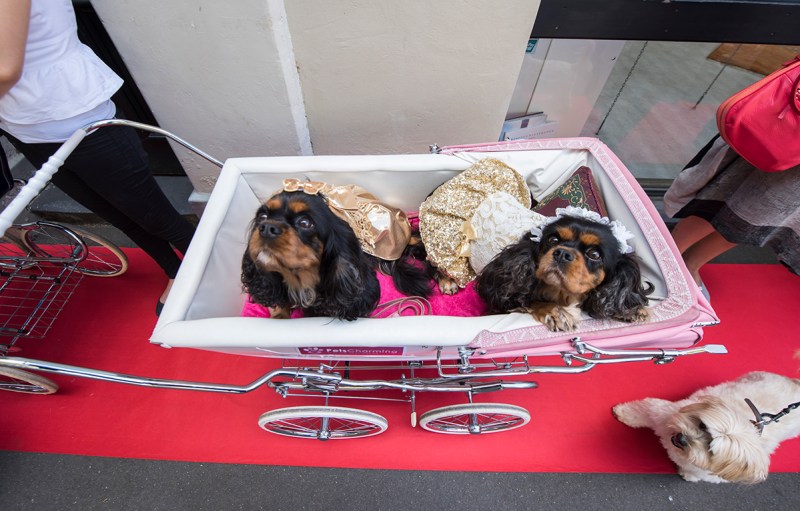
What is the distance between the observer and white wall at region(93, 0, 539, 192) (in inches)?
58.5

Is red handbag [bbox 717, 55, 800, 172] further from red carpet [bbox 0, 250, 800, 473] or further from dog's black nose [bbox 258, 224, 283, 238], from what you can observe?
dog's black nose [bbox 258, 224, 283, 238]

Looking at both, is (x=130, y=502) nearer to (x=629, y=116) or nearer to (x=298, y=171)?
(x=298, y=171)

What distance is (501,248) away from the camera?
1.42 meters

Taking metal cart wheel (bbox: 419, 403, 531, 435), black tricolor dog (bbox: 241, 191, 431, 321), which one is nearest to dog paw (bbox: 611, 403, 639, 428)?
metal cart wheel (bbox: 419, 403, 531, 435)

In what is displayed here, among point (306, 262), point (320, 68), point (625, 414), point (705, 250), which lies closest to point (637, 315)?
point (625, 414)

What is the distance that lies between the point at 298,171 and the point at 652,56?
2694 mm

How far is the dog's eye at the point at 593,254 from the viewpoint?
1117mm

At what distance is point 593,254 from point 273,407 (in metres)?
1.58

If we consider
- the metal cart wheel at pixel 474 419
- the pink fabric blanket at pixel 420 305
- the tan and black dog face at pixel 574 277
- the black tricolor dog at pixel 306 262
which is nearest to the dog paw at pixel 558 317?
the tan and black dog face at pixel 574 277

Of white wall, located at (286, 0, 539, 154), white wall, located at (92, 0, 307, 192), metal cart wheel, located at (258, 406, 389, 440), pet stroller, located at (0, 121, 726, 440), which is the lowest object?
metal cart wheel, located at (258, 406, 389, 440)

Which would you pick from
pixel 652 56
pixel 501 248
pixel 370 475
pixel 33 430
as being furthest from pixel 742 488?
pixel 33 430

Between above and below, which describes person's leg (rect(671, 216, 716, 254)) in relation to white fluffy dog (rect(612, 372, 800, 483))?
above

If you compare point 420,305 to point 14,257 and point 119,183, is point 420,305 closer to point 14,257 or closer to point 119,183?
point 119,183

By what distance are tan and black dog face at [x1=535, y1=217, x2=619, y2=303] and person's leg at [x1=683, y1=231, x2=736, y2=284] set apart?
3.90 ft
